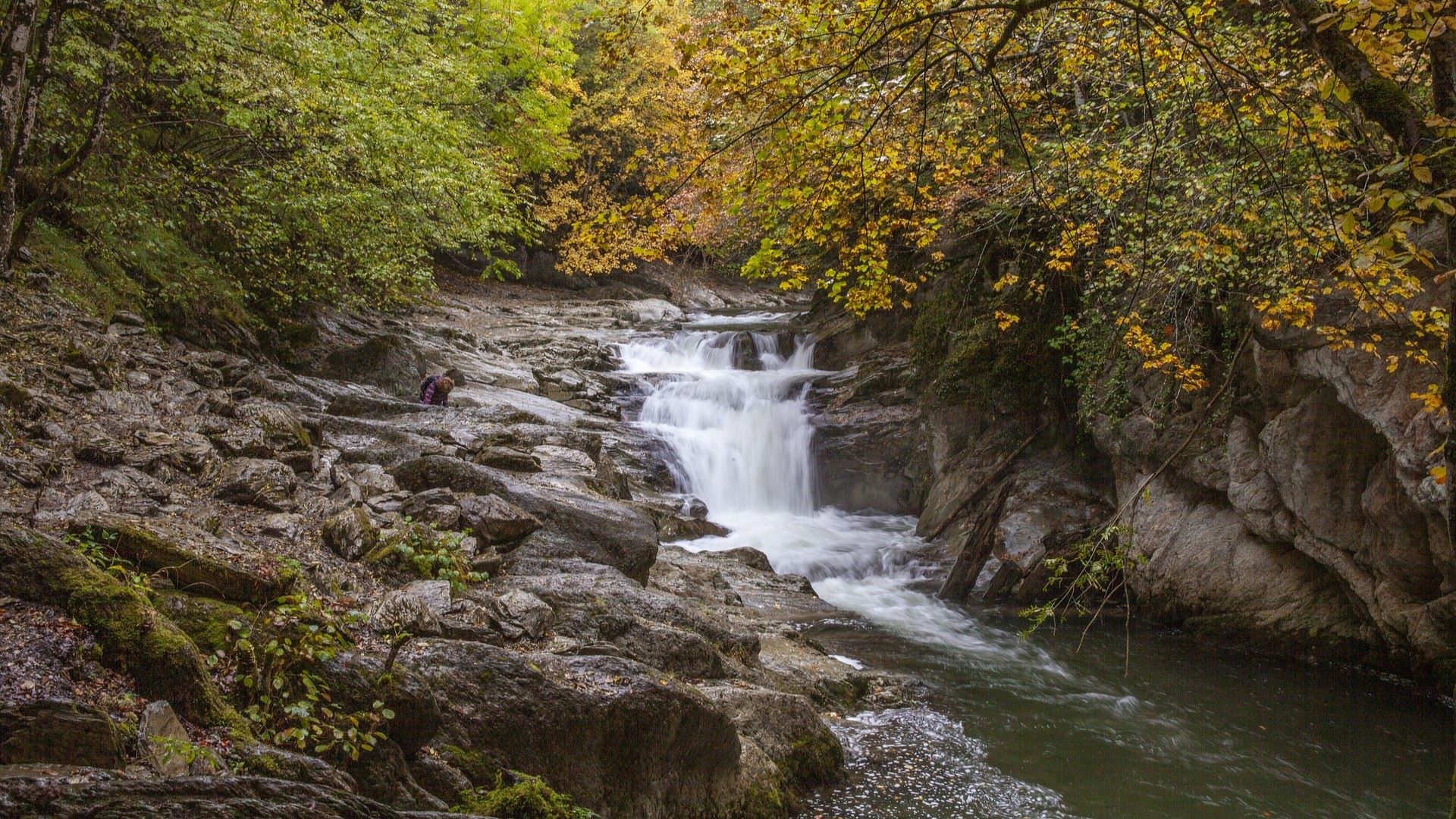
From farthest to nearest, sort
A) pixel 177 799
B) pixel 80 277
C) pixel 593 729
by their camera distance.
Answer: pixel 80 277 < pixel 593 729 < pixel 177 799

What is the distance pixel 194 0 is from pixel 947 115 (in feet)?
28.6

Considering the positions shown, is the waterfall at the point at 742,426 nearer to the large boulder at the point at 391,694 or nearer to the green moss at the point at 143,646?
the large boulder at the point at 391,694

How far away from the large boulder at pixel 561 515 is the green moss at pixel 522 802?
3.47 meters

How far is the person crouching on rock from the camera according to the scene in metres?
13.0

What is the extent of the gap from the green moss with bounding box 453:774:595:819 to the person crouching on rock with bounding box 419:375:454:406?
950 cm

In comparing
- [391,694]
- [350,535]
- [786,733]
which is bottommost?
[786,733]

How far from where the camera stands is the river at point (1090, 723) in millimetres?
7094

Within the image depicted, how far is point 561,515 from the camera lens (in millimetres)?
8195

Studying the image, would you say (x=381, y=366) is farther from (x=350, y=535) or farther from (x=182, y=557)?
(x=182, y=557)

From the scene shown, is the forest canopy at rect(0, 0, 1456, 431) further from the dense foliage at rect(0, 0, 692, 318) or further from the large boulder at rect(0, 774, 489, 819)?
the large boulder at rect(0, 774, 489, 819)

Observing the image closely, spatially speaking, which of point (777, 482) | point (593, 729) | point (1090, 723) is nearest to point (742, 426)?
point (777, 482)

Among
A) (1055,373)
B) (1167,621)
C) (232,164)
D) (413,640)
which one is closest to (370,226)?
(232,164)

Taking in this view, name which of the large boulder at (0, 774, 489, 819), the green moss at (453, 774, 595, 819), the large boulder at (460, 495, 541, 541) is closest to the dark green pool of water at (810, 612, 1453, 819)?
the green moss at (453, 774, 595, 819)

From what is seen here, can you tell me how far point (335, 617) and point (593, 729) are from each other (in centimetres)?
165
